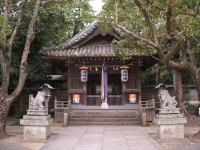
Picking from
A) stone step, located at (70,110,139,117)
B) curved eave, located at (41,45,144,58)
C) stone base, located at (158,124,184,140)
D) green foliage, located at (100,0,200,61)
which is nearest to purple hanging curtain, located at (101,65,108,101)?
stone step, located at (70,110,139,117)

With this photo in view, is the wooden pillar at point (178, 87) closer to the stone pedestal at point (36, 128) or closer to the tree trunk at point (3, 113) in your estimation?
the stone pedestal at point (36, 128)

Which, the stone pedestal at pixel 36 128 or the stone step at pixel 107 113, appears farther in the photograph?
the stone step at pixel 107 113

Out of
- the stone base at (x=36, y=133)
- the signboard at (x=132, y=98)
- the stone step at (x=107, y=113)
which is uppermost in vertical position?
the signboard at (x=132, y=98)

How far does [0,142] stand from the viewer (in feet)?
24.3

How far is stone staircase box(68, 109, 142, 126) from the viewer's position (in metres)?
11.4

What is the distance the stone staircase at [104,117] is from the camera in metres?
11.4

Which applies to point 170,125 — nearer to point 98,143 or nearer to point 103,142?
point 103,142

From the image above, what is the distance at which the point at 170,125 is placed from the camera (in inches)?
299

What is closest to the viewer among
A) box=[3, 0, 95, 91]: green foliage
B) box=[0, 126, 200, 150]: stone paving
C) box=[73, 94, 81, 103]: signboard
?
box=[0, 126, 200, 150]: stone paving

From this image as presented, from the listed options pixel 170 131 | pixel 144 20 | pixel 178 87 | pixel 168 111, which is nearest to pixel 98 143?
pixel 170 131

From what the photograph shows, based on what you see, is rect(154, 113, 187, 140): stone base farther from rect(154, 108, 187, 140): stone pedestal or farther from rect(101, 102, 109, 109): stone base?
rect(101, 102, 109, 109): stone base

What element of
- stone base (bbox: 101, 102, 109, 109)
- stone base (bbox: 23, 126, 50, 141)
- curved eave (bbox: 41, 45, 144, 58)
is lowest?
stone base (bbox: 23, 126, 50, 141)

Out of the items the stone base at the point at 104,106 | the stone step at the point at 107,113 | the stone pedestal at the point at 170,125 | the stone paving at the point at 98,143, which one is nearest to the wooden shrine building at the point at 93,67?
the stone base at the point at 104,106

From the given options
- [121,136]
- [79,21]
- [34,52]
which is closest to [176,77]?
[121,136]
